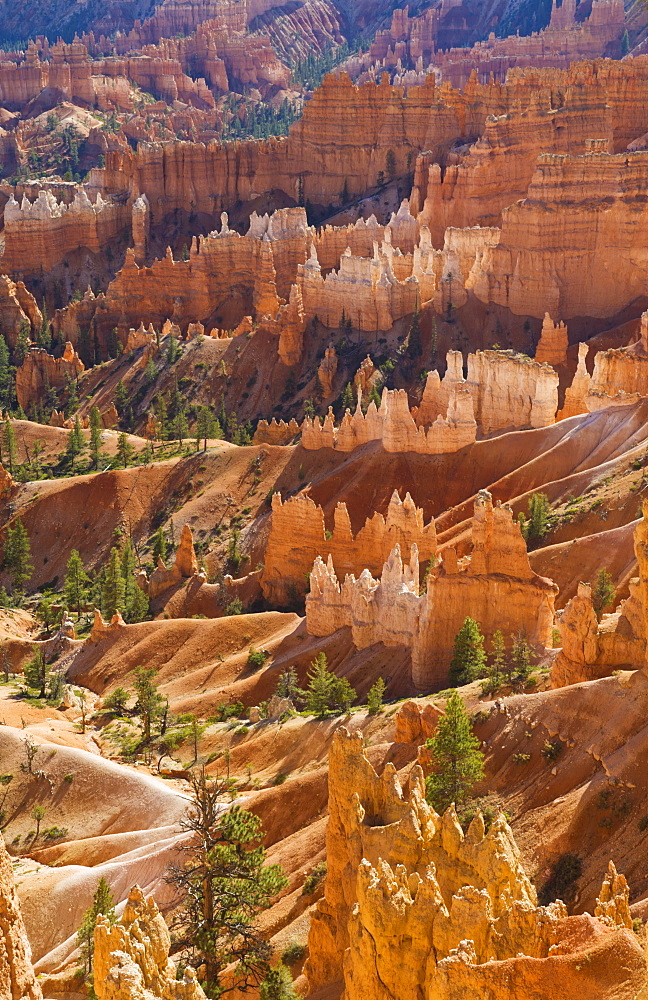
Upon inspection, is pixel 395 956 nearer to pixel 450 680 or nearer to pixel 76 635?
pixel 450 680

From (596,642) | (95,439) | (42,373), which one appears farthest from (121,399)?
(596,642)

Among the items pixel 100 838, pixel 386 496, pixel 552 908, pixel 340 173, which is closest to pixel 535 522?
pixel 386 496

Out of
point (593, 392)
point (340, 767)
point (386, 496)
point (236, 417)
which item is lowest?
point (236, 417)

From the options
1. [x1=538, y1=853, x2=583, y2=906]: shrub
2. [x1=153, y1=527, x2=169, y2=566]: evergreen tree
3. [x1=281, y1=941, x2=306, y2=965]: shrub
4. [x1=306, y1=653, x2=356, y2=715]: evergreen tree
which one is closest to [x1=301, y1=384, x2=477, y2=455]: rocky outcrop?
[x1=153, y1=527, x2=169, y2=566]: evergreen tree

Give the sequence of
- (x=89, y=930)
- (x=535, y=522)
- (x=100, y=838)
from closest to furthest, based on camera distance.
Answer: (x=89, y=930), (x=100, y=838), (x=535, y=522)

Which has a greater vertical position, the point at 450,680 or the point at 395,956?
the point at 395,956

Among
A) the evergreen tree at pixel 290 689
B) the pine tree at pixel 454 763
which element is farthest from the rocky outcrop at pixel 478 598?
the pine tree at pixel 454 763

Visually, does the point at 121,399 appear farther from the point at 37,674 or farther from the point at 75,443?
the point at 37,674

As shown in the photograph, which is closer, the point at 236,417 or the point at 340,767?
the point at 340,767

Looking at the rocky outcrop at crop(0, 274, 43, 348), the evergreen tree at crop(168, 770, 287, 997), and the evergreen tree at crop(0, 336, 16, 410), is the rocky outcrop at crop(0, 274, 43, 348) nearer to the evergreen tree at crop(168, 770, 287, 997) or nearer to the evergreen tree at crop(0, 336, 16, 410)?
the evergreen tree at crop(0, 336, 16, 410)
